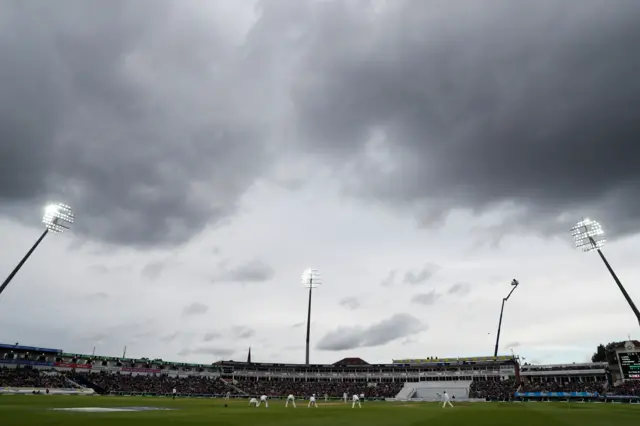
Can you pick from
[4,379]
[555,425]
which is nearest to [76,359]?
[4,379]

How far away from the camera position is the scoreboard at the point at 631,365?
84312mm

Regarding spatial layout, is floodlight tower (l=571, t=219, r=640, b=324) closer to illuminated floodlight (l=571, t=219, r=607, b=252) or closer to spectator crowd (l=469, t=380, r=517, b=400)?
illuminated floodlight (l=571, t=219, r=607, b=252)

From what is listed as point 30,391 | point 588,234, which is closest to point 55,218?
point 30,391

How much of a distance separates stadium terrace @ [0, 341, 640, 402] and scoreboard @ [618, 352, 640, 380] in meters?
0.18

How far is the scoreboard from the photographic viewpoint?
84.3 m

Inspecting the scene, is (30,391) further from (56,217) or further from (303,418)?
(303,418)

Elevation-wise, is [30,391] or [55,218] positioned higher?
[55,218]

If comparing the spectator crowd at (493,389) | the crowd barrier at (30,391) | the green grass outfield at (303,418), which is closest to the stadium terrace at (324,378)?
the spectator crowd at (493,389)

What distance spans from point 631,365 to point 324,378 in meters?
88.4

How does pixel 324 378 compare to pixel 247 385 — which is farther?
pixel 324 378

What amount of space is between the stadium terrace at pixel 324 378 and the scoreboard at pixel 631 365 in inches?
7.2

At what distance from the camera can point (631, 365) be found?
84.9m

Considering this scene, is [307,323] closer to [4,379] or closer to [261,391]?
[261,391]

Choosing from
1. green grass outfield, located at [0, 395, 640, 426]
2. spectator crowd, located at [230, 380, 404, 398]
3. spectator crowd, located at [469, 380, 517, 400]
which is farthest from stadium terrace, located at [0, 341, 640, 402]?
green grass outfield, located at [0, 395, 640, 426]
